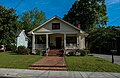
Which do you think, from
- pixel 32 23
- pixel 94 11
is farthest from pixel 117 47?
pixel 32 23

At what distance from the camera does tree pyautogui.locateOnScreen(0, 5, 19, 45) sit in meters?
35.7

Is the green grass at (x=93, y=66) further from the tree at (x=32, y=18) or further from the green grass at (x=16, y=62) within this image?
the tree at (x=32, y=18)

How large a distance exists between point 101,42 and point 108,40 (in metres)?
1.46

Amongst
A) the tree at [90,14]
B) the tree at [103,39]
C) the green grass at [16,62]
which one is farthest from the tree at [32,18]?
the green grass at [16,62]

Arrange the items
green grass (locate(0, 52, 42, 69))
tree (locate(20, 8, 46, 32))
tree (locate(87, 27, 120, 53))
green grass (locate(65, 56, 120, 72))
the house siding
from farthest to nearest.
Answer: tree (locate(20, 8, 46, 32)) → tree (locate(87, 27, 120, 53)) → the house siding → green grass (locate(0, 52, 42, 69)) → green grass (locate(65, 56, 120, 72))

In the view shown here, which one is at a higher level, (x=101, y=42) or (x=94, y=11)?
(x=94, y=11)

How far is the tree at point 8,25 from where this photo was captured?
117 feet

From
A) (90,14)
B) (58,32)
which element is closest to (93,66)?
(58,32)

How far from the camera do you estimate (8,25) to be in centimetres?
3638

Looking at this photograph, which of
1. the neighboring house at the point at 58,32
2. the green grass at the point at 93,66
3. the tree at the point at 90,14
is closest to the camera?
the green grass at the point at 93,66

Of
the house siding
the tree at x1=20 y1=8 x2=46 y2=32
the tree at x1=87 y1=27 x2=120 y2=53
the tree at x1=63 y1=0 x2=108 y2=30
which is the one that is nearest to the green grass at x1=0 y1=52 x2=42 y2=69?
the house siding

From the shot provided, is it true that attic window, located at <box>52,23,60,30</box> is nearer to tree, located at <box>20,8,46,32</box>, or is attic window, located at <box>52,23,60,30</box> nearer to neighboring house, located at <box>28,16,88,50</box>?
neighboring house, located at <box>28,16,88,50</box>

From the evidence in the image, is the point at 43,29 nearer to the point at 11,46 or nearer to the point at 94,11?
the point at 11,46

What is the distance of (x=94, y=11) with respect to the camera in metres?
52.2
